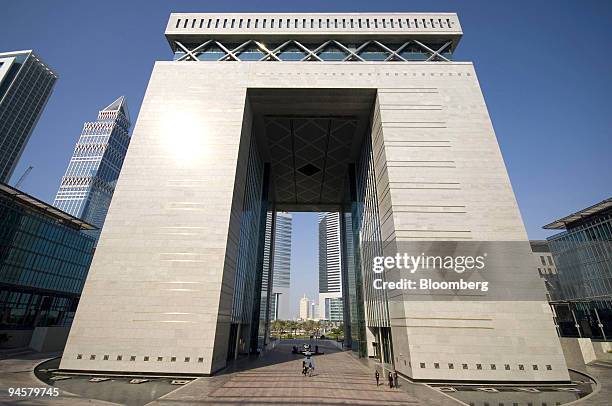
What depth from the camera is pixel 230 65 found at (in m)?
31.0

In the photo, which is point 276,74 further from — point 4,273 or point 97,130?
point 97,130

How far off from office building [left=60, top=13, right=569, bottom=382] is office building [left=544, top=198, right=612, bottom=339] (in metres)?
37.0

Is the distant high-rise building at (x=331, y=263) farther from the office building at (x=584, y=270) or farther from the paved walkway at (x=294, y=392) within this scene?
the paved walkway at (x=294, y=392)

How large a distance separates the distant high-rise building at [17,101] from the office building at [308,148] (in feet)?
462

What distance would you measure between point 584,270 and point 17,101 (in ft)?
661

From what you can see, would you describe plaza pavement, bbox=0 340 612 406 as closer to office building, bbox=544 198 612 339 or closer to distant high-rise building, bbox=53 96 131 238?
office building, bbox=544 198 612 339

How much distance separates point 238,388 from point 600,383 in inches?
982

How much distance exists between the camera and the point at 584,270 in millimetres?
49938

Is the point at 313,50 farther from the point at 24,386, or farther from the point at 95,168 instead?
the point at 95,168

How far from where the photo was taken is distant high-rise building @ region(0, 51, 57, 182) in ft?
380

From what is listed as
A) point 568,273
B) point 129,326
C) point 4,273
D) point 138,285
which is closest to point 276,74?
point 138,285

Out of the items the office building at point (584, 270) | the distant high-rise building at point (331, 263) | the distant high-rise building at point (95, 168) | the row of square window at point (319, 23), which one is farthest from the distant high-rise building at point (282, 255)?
the row of square window at point (319, 23)

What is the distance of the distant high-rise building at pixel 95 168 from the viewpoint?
14962 cm

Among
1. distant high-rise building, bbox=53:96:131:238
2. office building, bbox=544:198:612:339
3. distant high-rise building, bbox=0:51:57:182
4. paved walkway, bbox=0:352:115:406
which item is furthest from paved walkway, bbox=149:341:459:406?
distant high-rise building, bbox=53:96:131:238
